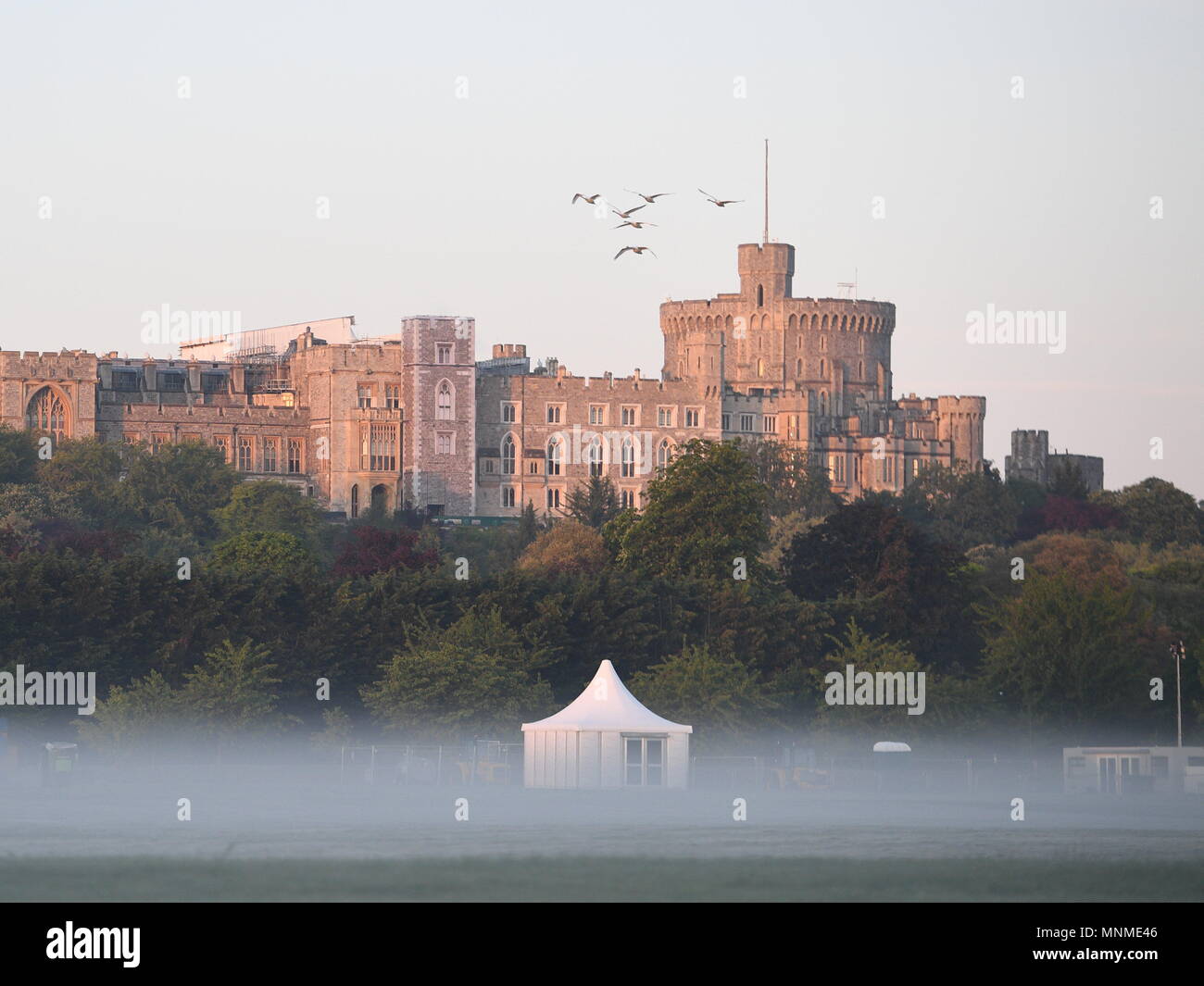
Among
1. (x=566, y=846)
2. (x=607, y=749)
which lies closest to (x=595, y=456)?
(x=607, y=749)

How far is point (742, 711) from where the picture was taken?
255 feet

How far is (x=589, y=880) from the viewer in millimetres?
48094

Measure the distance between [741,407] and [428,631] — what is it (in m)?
101

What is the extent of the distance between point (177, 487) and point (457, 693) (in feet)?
244

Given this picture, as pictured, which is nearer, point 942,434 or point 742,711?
point 742,711

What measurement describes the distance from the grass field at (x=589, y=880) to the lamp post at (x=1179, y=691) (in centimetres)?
3046

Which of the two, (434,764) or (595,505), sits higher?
(595,505)

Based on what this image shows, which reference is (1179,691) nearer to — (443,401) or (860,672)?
(860,672)

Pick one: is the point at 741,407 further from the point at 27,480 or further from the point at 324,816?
the point at 324,816

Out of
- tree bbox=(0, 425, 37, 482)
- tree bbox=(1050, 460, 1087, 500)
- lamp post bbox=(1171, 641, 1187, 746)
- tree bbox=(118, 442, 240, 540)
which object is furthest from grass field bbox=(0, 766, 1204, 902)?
tree bbox=(1050, 460, 1087, 500)

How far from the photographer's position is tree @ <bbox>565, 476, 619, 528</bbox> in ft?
491

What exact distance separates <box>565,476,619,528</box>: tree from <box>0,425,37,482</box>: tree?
28.8 meters

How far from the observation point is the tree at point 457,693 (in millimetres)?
75250
